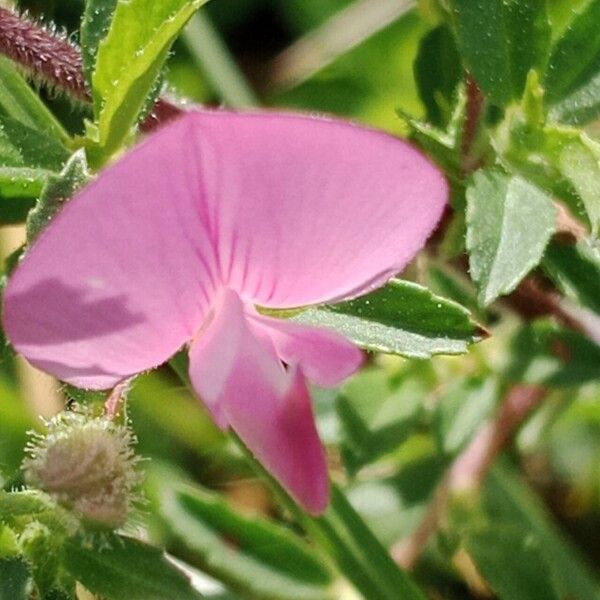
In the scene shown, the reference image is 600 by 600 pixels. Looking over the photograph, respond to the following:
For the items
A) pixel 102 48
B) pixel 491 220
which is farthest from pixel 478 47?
pixel 102 48

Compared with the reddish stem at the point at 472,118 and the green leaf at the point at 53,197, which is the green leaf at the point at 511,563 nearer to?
the reddish stem at the point at 472,118

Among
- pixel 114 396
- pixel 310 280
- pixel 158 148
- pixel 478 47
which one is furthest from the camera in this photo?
pixel 478 47

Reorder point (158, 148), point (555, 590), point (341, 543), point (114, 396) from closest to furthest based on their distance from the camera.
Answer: point (158, 148)
point (114, 396)
point (341, 543)
point (555, 590)

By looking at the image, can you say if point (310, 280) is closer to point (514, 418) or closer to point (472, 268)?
point (472, 268)

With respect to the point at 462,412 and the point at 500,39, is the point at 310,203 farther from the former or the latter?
the point at 462,412

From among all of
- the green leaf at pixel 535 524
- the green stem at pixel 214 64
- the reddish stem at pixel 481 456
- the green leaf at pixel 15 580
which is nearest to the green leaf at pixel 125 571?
the green leaf at pixel 15 580

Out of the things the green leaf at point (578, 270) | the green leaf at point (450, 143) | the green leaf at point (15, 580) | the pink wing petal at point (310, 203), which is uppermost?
the pink wing petal at point (310, 203)

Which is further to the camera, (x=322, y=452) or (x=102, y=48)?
(x=102, y=48)

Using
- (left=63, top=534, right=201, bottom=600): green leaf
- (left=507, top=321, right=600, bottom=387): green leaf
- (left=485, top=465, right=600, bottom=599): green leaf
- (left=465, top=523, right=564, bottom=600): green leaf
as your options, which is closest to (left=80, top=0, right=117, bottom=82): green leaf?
(left=63, top=534, right=201, bottom=600): green leaf
